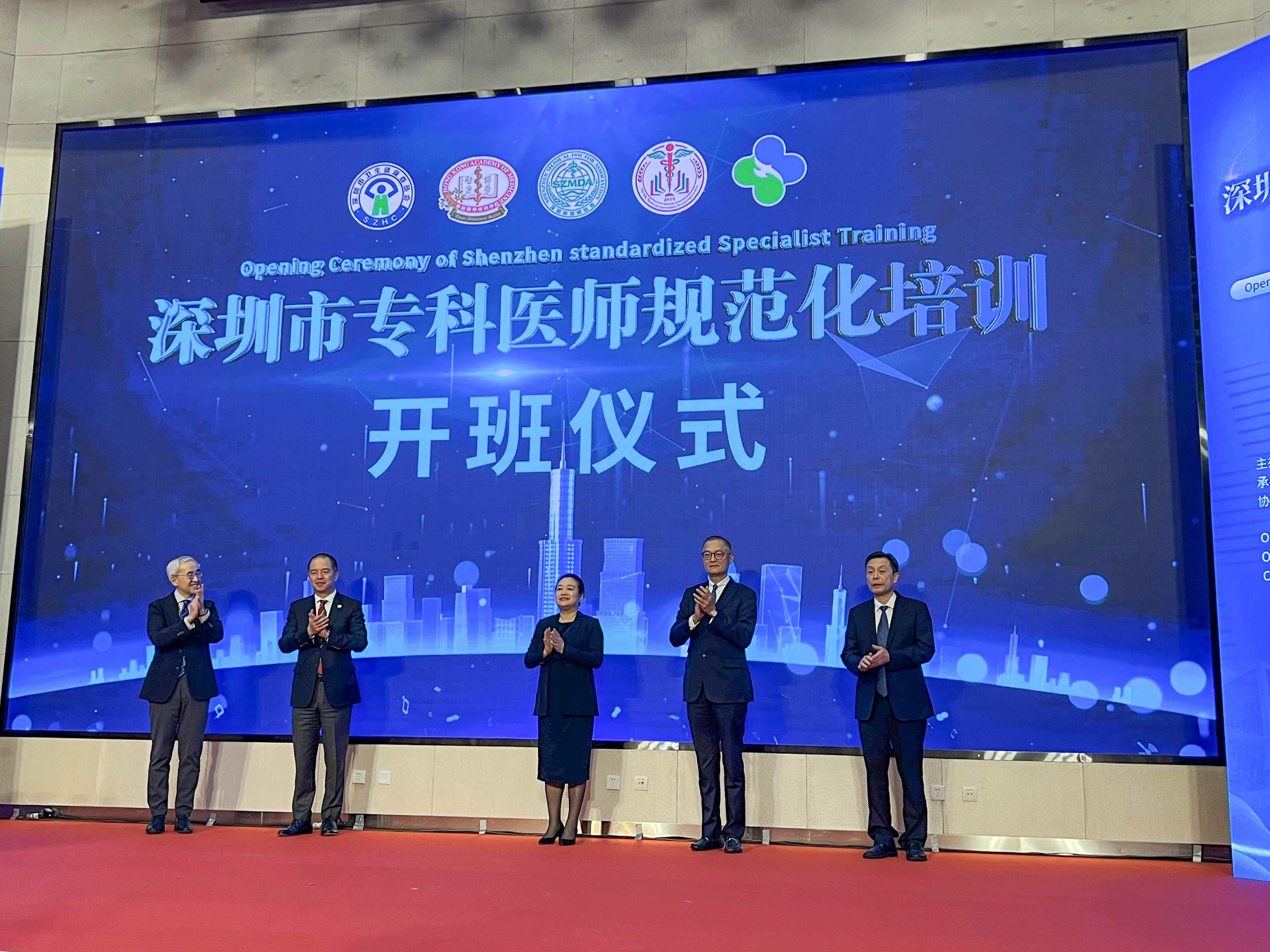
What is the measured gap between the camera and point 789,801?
5250mm

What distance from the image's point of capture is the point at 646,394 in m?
5.74

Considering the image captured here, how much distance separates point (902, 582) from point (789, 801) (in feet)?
3.53

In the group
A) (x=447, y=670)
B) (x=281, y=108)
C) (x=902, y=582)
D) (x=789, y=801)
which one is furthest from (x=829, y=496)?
(x=281, y=108)

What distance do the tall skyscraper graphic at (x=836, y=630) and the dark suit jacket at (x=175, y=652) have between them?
277 centimetres

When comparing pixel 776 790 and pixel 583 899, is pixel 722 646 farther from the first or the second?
pixel 583 899

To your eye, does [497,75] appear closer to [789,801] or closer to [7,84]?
[7,84]

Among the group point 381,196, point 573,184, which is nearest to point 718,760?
point 573,184

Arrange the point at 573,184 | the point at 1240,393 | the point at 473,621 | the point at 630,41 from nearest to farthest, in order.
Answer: the point at 1240,393 < the point at 473,621 < the point at 573,184 < the point at 630,41

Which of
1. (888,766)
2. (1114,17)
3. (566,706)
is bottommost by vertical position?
(888,766)

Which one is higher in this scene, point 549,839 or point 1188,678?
point 1188,678

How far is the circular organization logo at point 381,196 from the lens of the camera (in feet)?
20.2

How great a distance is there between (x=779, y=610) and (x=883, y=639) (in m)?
0.68

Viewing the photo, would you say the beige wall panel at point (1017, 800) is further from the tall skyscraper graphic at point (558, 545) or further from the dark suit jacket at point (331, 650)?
the dark suit jacket at point (331, 650)

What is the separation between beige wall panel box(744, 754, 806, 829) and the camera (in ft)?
17.2
